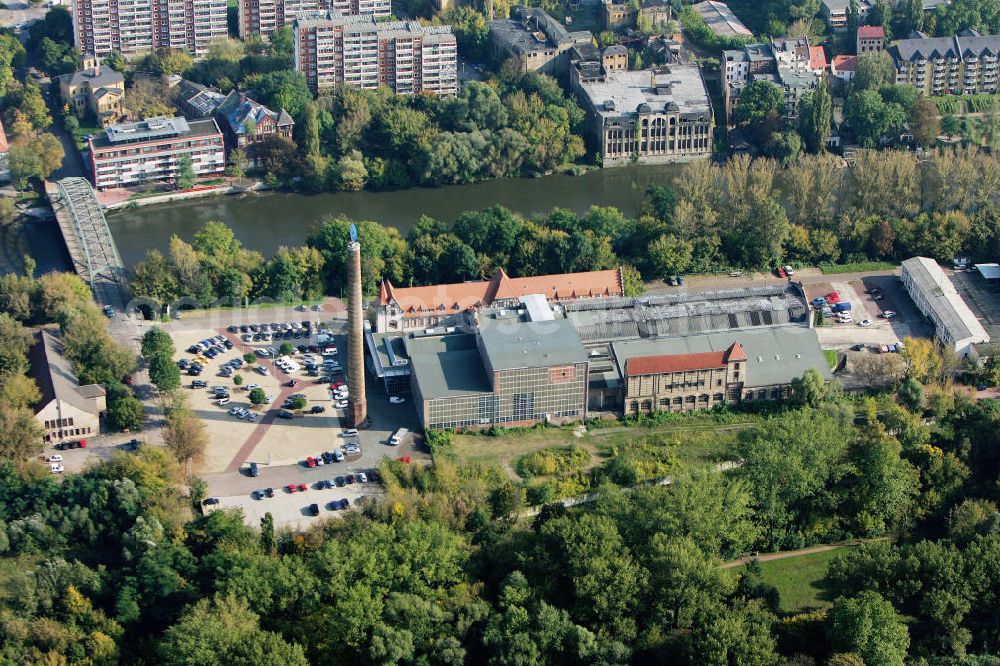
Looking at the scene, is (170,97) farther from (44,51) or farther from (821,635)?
(821,635)

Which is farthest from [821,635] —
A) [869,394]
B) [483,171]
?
[483,171]

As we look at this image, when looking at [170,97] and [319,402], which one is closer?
[319,402]

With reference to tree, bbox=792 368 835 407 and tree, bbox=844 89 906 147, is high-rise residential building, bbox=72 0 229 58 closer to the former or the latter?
tree, bbox=844 89 906 147

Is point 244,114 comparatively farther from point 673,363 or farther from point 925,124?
point 925,124

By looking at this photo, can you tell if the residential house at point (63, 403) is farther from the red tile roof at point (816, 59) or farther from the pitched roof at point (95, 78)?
the red tile roof at point (816, 59)

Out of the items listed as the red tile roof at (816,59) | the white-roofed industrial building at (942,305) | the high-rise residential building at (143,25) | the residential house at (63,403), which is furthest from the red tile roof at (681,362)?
the high-rise residential building at (143,25)

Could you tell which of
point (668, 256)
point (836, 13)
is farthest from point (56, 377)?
point (836, 13)
